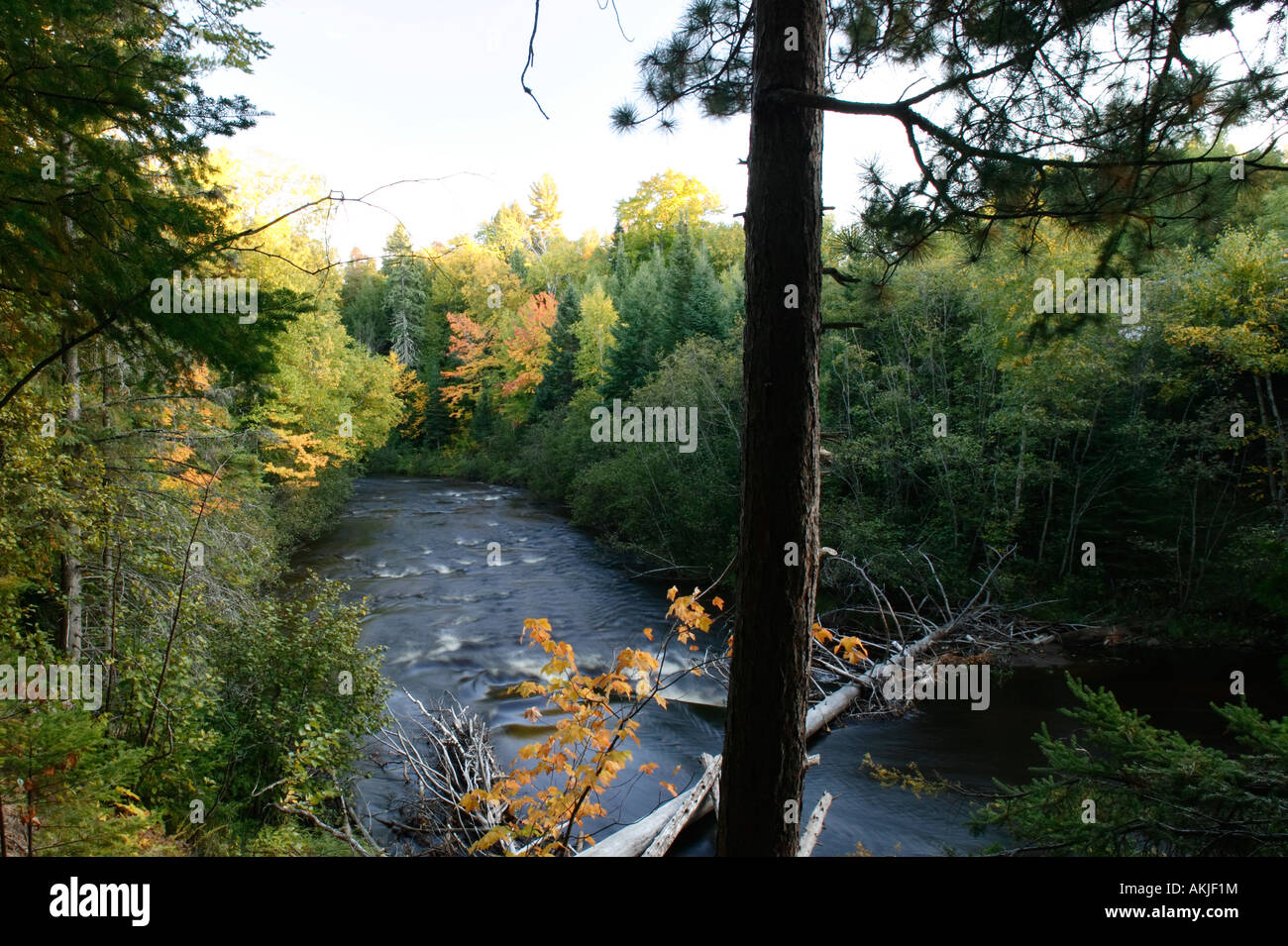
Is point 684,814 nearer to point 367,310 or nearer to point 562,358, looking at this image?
point 562,358

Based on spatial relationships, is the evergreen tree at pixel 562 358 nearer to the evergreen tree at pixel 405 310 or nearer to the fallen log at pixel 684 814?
the evergreen tree at pixel 405 310

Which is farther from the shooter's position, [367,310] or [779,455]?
[367,310]

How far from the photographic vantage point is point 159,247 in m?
3.92

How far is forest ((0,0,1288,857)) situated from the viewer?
148 inches

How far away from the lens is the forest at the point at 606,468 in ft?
12.3
